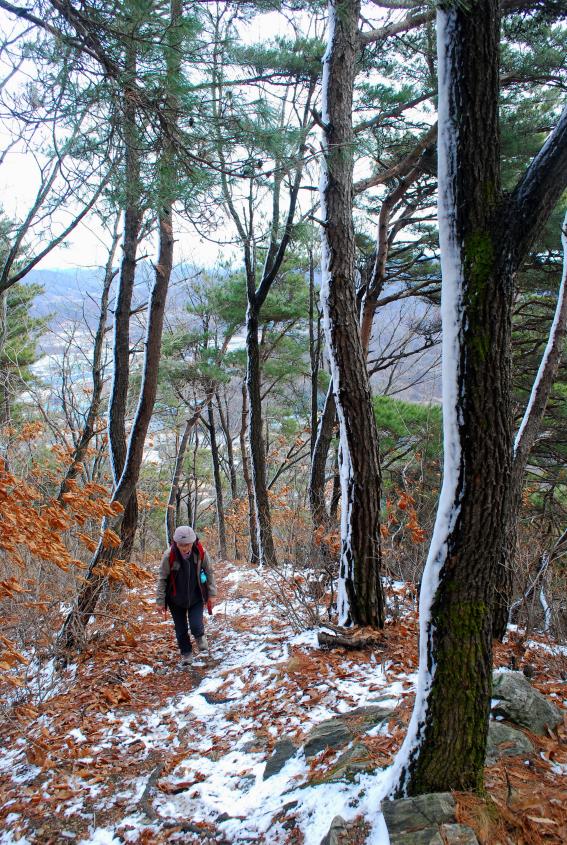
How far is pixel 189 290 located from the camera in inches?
607

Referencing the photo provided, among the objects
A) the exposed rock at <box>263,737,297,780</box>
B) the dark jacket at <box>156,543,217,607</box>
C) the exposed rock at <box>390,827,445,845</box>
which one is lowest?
the exposed rock at <box>263,737,297,780</box>

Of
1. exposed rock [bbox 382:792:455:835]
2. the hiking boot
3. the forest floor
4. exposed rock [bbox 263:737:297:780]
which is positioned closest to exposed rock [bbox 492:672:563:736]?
the forest floor

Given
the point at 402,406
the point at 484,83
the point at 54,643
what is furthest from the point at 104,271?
the point at 484,83

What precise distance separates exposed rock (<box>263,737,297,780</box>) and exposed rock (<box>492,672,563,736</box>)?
128 cm

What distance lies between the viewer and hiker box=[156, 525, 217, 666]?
5441mm

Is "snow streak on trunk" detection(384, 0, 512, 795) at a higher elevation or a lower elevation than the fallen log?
higher

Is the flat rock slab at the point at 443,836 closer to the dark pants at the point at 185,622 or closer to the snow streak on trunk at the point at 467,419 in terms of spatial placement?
the snow streak on trunk at the point at 467,419

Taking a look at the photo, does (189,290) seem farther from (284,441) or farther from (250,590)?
(250,590)

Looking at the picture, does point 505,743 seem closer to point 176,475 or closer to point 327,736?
point 327,736

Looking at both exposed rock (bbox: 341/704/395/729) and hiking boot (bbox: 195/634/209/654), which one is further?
hiking boot (bbox: 195/634/209/654)

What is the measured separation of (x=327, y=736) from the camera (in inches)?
131

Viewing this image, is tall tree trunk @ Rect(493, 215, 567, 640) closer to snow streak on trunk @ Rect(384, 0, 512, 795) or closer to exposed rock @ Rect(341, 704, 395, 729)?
exposed rock @ Rect(341, 704, 395, 729)

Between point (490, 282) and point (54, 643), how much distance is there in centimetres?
525

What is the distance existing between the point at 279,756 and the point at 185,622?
232 cm
